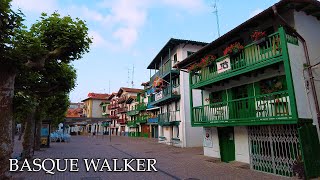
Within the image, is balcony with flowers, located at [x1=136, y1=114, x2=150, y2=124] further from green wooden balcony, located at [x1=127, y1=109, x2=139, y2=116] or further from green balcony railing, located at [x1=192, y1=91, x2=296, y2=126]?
green balcony railing, located at [x1=192, y1=91, x2=296, y2=126]

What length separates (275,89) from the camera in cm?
1186

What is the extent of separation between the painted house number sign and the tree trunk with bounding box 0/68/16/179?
11.0m

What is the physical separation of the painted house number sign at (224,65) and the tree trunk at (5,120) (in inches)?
433

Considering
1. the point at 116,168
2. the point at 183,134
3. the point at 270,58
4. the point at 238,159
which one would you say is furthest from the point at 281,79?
the point at 183,134

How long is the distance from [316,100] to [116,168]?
10.8 m

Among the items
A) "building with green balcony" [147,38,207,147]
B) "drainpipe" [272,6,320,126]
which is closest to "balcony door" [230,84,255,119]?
"drainpipe" [272,6,320,126]

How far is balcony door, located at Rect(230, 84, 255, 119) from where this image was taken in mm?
12469

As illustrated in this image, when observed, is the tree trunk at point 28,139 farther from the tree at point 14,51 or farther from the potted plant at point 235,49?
the potted plant at point 235,49

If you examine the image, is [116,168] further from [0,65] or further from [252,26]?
[252,26]

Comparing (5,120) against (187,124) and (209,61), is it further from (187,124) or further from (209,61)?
(187,124)

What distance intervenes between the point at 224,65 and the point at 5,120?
11570mm

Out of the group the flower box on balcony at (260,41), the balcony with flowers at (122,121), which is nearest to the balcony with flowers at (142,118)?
the balcony with flowers at (122,121)

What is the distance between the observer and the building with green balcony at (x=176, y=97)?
2595 centimetres

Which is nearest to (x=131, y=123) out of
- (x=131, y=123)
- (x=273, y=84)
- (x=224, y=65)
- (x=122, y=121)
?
(x=131, y=123)
